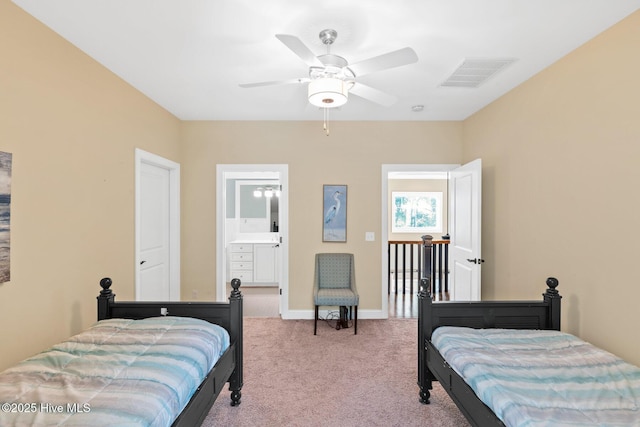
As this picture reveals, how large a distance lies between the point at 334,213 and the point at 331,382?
6.72ft

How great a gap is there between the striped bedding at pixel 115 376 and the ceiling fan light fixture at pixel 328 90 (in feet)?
5.43

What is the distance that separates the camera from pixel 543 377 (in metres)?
1.54

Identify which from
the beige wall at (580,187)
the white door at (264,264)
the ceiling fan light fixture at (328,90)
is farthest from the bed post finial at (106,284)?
the white door at (264,264)

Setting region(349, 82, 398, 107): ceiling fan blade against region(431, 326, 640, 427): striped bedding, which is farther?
region(349, 82, 398, 107): ceiling fan blade

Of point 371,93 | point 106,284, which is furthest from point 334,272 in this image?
point 106,284

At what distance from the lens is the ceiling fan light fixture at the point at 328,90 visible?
1.96 meters

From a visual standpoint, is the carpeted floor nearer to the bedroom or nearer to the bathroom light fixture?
the bedroom

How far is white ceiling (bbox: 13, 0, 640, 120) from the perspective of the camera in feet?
6.02

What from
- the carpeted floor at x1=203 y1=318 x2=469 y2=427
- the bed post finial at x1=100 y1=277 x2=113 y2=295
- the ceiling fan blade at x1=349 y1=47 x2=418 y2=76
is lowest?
the carpeted floor at x1=203 y1=318 x2=469 y2=427

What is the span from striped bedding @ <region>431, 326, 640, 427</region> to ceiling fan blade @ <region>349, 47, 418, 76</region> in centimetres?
170

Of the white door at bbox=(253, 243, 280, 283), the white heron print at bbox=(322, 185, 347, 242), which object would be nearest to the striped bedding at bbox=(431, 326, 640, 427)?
the white heron print at bbox=(322, 185, 347, 242)

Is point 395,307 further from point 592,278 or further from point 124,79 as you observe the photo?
point 124,79

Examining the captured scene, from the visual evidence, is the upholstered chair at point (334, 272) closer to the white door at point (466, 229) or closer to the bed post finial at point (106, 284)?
the white door at point (466, 229)

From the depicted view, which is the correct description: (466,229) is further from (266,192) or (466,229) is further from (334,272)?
(266,192)
